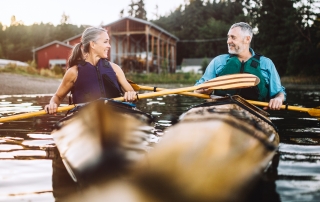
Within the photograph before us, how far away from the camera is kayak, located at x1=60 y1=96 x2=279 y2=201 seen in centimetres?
213

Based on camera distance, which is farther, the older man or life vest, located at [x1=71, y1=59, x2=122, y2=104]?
the older man

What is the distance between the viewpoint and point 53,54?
3356 centimetres

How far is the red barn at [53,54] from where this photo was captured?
3311 centimetres

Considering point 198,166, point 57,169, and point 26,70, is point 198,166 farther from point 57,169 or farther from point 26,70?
point 26,70

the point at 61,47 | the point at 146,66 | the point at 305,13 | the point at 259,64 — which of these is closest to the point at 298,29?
the point at 305,13

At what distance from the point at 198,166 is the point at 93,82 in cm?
195

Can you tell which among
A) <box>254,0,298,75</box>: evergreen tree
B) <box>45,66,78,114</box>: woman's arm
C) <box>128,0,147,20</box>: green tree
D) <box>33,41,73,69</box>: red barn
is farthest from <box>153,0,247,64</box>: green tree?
<box>45,66,78,114</box>: woman's arm

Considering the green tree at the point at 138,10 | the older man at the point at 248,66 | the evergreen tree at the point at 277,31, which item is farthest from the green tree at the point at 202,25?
the older man at the point at 248,66

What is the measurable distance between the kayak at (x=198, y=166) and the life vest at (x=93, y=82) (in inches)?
56.3

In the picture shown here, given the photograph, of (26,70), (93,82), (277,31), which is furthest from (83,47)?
(277,31)

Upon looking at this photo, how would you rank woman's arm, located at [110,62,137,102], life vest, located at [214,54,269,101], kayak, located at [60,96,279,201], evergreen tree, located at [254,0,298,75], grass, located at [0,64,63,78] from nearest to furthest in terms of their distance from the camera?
kayak, located at [60,96,279,201] → woman's arm, located at [110,62,137,102] → life vest, located at [214,54,269,101] → grass, located at [0,64,63,78] → evergreen tree, located at [254,0,298,75]

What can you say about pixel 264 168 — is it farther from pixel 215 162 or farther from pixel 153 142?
pixel 153 142

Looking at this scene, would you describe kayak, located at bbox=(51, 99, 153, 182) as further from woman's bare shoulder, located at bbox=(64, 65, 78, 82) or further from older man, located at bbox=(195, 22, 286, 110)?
older man, located at bbox=(195, 22, 286, 110)

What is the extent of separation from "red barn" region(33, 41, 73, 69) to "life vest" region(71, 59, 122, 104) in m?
30.3
